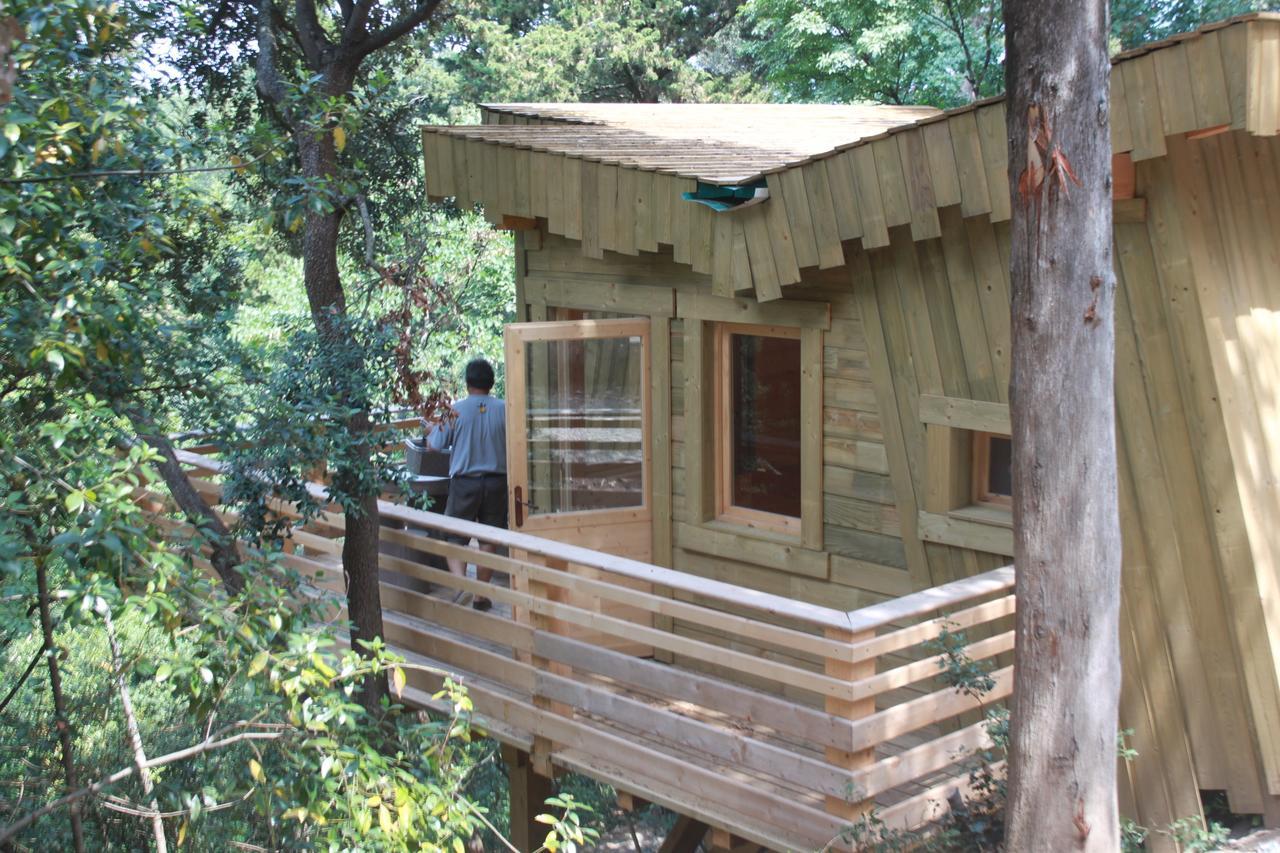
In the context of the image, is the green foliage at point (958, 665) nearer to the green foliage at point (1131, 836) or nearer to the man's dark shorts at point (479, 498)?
the green foliage at point (1131, 836)

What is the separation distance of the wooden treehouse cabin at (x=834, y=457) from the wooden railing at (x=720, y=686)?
0.02 metres

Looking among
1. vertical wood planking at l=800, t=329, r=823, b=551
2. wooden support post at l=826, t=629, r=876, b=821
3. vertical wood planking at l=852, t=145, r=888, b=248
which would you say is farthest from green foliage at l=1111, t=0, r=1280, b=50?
wooden support post at l=826, t=629, r=876, b=821

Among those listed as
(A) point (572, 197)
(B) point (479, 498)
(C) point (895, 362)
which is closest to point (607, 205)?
(A) point (572, 197)

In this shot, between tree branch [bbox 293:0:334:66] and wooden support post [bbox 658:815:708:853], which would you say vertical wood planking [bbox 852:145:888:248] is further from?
wooden support post [bbox 658:815:708:853]

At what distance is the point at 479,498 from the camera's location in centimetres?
751

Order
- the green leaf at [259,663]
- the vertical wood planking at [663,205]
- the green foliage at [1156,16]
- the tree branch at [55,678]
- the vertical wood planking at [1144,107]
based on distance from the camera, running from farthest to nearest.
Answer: the green foliage at [1156,16]
the vertical wood planking at [663,205]
the vertical wood planking at [1144,107]
the tree branch at [55,678]
the green leaf at [259,663]

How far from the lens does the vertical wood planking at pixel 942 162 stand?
518cm

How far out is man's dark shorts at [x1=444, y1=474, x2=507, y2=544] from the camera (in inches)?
295

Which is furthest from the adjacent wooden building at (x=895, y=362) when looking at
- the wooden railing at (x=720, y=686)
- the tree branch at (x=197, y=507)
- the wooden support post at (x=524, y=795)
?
the tree branch at (x=197, y=507)

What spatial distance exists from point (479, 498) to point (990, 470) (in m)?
3.12

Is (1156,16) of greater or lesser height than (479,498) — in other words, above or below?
above

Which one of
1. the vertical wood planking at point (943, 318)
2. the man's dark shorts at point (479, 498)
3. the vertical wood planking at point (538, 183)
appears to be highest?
the vertical wood planking at point (538, 183)

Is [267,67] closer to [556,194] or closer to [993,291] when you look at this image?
[556,194]

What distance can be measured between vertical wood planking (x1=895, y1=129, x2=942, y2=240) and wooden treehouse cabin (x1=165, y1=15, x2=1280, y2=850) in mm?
14
